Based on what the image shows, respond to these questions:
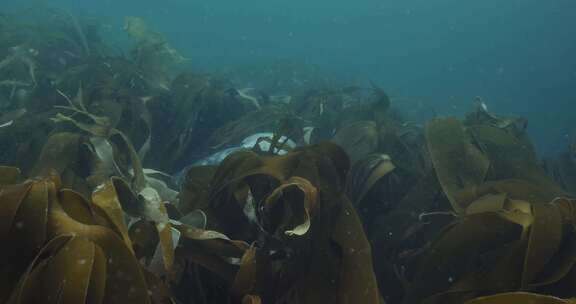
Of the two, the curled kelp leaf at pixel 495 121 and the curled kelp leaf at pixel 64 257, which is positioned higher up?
the curled kelp leaf at pixel 64 257

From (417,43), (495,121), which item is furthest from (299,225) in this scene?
(417,43)

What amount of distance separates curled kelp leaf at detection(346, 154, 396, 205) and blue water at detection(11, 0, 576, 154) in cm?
624

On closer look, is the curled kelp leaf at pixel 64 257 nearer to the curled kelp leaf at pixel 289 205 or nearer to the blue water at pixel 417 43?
the curled kelp leaf at pixel 289 205

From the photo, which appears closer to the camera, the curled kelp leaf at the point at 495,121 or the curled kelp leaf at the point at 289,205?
the curled kelp leaf at the point at 289,205

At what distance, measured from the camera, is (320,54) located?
48.7 m

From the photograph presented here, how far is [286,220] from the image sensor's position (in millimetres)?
1356

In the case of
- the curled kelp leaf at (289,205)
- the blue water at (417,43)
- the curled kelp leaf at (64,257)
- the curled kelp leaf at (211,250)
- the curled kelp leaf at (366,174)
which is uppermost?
the curled kelp leaf at (64,257)

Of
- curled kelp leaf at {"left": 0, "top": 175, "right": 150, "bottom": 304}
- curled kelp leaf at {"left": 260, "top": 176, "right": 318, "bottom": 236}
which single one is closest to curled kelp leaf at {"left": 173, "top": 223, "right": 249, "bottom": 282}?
curled kelp leaf at {"left": 260, "top": 176, "right": 318, "bottom": 236}

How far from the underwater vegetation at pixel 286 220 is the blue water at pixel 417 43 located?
19.9 feet

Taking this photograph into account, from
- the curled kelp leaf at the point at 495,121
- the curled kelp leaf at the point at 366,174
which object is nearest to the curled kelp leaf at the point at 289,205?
the curled kelp leaf at the point at 366,174

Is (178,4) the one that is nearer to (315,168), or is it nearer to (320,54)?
(320,54)

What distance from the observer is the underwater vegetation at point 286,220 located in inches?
37.7

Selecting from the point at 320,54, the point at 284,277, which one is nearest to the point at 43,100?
the point at 284,277

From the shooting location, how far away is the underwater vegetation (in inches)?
37.7
